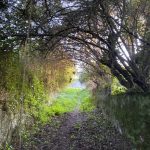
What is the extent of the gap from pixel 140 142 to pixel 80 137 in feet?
14.6

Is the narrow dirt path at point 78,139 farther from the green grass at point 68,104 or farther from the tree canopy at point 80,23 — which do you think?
the green grass at point 68,104

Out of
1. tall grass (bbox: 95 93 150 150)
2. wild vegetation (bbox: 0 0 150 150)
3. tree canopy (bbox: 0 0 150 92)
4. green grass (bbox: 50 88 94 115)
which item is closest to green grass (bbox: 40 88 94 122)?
green grass (bbox: 50 88 94 115)

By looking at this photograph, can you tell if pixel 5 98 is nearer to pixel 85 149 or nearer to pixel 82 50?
pixel 85 149

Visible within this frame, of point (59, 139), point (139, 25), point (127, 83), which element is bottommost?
point (59, 139)

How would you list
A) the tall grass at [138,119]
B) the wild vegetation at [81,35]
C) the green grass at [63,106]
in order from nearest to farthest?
the tall grass at [138,119] → the wild vegetation at [81,35] → the green grass at [63,106]

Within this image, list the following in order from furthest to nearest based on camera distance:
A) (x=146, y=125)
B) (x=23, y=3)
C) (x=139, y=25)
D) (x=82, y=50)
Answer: (x=82, y=50)
(x=139, y=25)
(x=23, y=3)
(x=146, y=125)

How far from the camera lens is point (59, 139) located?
1113 centimetres

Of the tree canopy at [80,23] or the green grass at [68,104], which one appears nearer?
the tree canopy at [80,23]

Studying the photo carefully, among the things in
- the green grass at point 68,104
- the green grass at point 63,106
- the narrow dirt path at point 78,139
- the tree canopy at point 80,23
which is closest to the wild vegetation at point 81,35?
the tree canopy at point 80,23

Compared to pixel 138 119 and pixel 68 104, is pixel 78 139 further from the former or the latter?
pixel 68 104

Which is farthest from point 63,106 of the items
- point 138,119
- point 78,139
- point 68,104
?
point 138,119

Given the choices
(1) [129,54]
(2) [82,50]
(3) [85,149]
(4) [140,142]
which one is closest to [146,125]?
(4) [140,142]

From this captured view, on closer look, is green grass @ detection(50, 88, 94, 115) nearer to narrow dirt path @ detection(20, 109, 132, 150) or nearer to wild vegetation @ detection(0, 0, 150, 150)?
narrow dirt path @ detection(20, 109, 132, 150)

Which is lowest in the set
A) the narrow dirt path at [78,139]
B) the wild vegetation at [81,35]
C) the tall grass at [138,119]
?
the narrow dirt path at [78,139]
